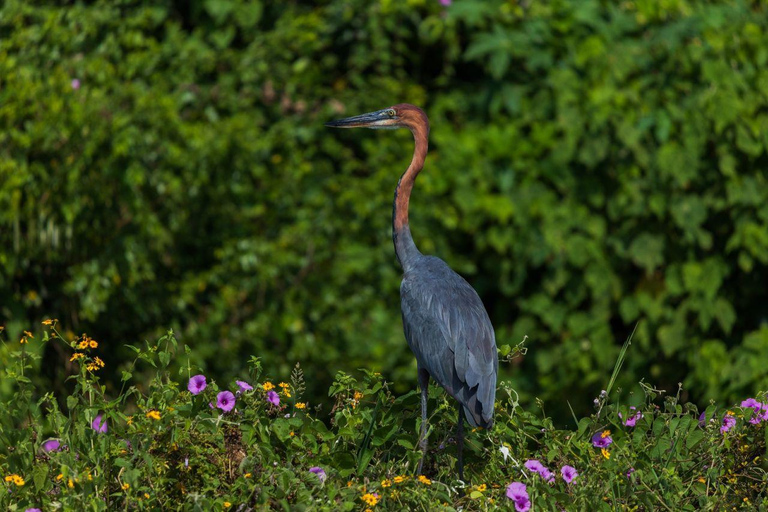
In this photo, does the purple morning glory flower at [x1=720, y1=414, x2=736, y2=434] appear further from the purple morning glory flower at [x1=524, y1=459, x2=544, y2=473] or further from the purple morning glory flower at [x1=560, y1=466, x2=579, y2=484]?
the purple morning glory flower at [x1=524, y1=459, x2=544, y2=473]

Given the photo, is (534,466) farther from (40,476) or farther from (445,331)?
(40,476)

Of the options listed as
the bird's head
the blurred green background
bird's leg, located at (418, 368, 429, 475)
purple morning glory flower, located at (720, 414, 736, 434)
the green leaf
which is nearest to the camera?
the green leaf

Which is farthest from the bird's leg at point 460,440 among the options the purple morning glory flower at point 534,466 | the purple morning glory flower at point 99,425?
the purple morning glory flower at point 99,425

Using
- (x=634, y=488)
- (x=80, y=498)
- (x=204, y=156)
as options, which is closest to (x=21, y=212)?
(x=204, y=156)

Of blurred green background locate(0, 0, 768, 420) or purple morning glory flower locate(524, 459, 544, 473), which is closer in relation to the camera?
purple morning glory flower locate(524, 459, 544, 473)

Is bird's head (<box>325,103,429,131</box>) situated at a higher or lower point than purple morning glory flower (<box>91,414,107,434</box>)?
Answer: higher

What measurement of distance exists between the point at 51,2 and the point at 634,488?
16.5ft

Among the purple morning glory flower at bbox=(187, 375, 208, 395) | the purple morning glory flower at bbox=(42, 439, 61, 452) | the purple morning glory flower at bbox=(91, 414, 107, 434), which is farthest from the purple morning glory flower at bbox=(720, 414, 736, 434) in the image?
the purple morning glory flower at bbox=(42, 439, 61, 452)

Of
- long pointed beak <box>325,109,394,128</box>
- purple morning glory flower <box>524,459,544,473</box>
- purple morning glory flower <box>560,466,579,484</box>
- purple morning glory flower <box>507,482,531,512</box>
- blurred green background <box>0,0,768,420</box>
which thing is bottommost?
blurred green background <box>0,0,768,420</box>

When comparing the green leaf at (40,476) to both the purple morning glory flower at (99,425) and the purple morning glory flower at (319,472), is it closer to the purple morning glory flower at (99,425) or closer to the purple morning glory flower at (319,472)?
the purple morning glory flower at (99,425)

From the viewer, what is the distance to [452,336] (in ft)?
13.6

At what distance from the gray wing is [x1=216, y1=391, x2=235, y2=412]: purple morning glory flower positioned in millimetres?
770

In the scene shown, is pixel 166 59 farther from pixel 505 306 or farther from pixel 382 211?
pixel 505 306

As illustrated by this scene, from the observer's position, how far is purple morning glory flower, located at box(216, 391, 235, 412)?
146 inches
